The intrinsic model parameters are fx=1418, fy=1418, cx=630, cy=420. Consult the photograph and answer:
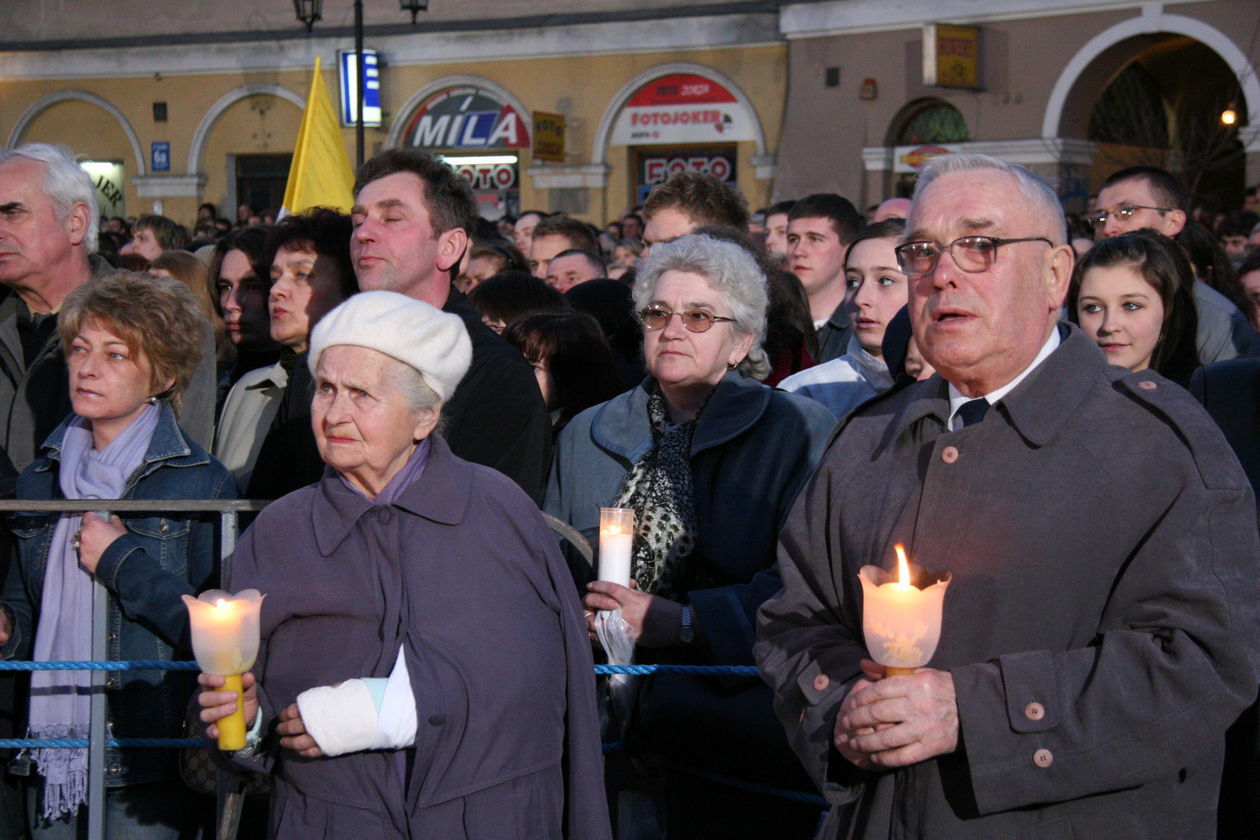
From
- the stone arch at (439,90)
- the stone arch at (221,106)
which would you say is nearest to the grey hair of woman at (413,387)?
the stone arch at (439,90)

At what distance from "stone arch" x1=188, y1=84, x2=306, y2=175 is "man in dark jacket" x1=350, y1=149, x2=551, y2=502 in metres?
21.1

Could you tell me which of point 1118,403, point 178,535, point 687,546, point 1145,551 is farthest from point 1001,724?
point 178,535

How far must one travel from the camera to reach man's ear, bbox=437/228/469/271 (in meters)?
4.48

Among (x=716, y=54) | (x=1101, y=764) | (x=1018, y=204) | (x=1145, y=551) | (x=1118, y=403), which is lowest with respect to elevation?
(x=1101, y=764)

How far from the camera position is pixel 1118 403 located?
2.45m


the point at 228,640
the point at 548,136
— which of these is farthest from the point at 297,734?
the point at 548,136

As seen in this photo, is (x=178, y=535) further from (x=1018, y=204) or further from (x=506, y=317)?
(x=1018, y=204)

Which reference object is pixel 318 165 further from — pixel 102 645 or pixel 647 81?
pixel 647 81

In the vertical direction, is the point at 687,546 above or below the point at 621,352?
below

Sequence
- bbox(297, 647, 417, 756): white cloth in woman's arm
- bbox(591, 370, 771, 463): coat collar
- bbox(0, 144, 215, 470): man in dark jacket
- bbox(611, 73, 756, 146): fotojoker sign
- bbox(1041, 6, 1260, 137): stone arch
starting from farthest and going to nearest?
bbox(611, 73, 756, 146): fotojoker sign → bbox(1041, 6, 1260, 137): stone arch → bbox(0, 144, 215, 470): man in dark jacket → bbox(591, 370, 771, 463): coat collar → bbox(297, 647, 417, 756): white cloth in woman's arm

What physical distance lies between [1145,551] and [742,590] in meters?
1.35

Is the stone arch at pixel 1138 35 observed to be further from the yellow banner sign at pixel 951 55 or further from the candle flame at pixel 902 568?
the candle flame at pixel 902 568

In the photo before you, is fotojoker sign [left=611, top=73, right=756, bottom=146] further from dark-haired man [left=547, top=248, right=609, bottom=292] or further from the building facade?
dark-haired man [left=547, top=248, right=609, bottom=292]

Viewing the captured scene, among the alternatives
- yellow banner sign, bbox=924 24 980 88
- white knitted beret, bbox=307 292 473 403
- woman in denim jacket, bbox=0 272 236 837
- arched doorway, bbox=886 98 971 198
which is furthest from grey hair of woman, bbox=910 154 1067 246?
arched doorway, bbox=886 98 971 198
